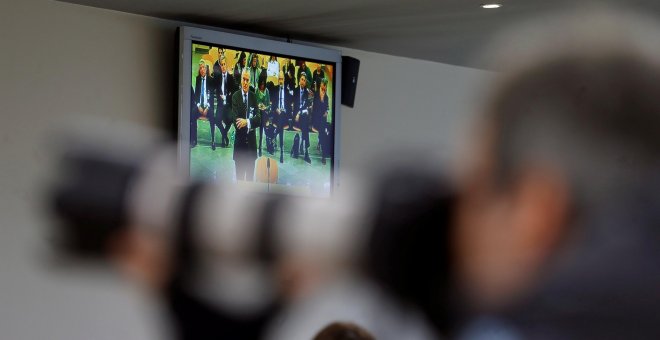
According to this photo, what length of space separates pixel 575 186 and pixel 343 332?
138 millimetres

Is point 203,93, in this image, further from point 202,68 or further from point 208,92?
point 208,92

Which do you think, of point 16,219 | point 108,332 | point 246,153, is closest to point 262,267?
point 246,153

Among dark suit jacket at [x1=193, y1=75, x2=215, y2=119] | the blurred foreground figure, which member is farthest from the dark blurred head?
dark suit jacket at [x1=193, y1=75, x2=215, y2=119]

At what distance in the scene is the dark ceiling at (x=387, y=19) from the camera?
456mm

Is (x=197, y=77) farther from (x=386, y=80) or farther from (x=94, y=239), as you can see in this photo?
(x=94, y=239)

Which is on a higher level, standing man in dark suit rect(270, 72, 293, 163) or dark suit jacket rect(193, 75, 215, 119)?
dark suit jacket rect(193, 75, 215, 119)

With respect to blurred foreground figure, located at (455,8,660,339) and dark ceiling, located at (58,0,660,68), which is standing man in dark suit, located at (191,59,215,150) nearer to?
dark ceiling, located at (58,0,660,68)

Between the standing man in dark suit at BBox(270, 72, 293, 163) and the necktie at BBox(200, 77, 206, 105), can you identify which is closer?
the standing man in dark suit at BBox(270, 72, 293, 163)

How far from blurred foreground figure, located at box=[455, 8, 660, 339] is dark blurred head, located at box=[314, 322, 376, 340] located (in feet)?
0.28

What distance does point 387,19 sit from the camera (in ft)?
2.81

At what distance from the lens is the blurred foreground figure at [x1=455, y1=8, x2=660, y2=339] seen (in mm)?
321

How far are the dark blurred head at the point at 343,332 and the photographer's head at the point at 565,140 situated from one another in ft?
0.31

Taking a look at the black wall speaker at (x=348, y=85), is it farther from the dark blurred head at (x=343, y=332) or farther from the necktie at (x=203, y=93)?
the necktie at (x=203, y=93)

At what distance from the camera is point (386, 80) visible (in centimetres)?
116
